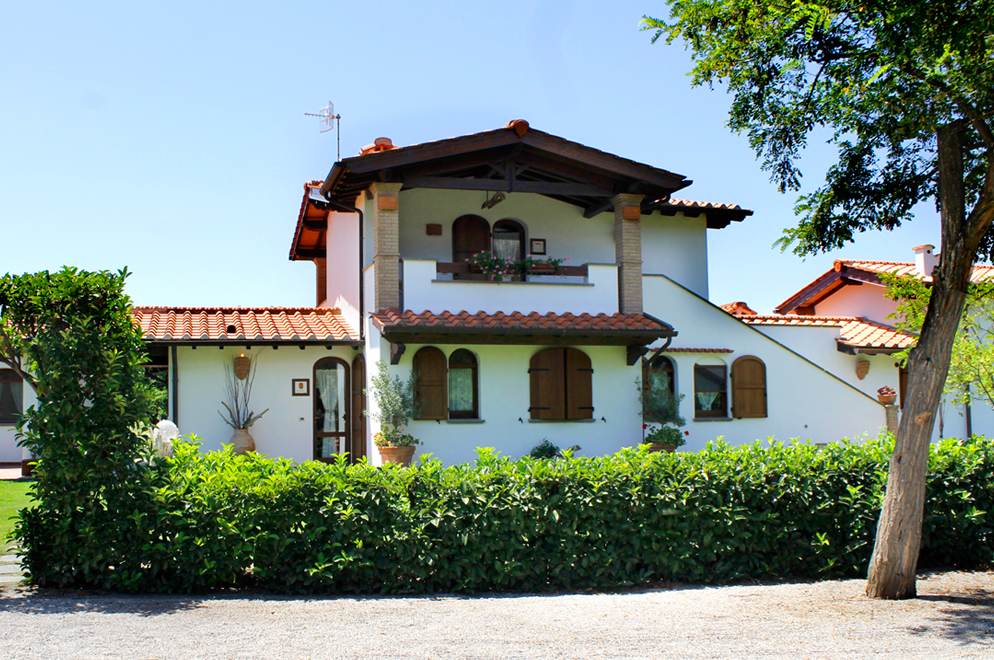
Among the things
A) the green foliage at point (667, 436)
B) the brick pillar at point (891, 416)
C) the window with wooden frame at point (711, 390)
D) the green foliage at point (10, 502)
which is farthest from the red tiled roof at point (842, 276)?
the green foliage at point (10, 502)

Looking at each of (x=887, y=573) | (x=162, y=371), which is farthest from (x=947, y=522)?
(x=162, y=371)

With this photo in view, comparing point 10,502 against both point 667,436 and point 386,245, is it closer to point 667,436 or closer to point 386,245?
point 386,245

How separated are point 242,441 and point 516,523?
842cm

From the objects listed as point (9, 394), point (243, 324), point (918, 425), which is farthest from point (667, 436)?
point (9, 394)

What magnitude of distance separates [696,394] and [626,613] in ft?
29.9

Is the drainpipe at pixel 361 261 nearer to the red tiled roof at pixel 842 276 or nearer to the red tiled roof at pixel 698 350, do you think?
the red tiled roof at pixel 698 350

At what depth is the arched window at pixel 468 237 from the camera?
14867 millimetres

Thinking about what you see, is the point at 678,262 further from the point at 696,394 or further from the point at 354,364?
the point at 354,364

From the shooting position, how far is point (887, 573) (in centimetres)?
635

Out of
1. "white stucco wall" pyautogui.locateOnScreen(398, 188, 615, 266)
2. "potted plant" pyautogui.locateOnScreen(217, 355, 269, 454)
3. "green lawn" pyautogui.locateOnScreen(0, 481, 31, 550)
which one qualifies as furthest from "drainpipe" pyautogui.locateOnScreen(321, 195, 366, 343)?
"green lawn" pyautogui.locateOnScreen(0, 481, 31, 550)

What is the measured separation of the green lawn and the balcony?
594 cm

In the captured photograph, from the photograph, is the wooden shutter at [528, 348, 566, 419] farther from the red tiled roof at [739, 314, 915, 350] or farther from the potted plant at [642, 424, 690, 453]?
the red tiled roof at [739, 314, 915, 350]

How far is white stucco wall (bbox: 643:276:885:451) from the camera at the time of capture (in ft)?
47.7

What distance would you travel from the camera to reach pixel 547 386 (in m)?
13.3
